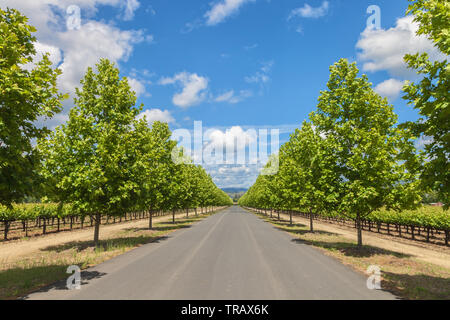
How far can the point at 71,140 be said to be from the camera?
14945 mm

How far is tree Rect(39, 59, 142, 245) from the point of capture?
14.1 meters

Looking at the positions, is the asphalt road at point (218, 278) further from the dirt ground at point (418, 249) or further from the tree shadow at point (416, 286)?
the dirt ground at point (418, 249)

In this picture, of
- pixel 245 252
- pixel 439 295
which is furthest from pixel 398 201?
pixel 245 252

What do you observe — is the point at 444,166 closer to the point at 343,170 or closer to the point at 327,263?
the point at 327,263

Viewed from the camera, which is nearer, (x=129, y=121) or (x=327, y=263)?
(x=327, y=263)

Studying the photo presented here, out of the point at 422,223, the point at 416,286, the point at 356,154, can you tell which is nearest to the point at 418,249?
the point at 422,223

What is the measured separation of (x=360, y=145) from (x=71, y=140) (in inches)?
620

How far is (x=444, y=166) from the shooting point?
746 centimetres

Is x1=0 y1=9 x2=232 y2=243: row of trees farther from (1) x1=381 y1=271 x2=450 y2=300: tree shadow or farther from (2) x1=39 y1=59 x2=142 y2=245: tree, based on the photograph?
(1) x1=381 y1=271 x2=450 y2=300: tree shadow

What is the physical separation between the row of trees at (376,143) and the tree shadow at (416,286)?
2717 mm

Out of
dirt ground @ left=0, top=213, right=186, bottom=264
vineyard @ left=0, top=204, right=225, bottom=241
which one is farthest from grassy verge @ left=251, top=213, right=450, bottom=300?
dirt ground @ left=0, top=213, right=186, bottom=264

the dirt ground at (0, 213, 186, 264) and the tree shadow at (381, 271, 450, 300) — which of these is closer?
the tree shadow at (381, 271, 450, 300)

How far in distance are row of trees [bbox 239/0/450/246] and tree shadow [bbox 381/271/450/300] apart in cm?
272
